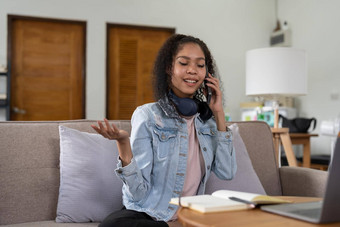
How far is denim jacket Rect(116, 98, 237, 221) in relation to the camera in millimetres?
1560

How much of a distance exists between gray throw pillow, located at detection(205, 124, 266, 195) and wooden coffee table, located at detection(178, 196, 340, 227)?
88 centimetres

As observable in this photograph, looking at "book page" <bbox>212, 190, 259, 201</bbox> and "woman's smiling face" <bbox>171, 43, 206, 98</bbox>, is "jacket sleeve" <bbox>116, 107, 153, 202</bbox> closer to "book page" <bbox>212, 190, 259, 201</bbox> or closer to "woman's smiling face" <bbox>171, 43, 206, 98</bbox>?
"woman's smiling face" <bbox>171, 43, 206, 98</bbox>

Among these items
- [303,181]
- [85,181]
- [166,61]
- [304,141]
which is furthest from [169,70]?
[304,141]

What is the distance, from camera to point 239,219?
959 mm

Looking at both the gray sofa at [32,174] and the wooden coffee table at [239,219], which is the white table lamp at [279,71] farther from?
the wooden coffee table at [239,219]

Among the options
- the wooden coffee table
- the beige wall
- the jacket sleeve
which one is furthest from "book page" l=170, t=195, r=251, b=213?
the beige wall

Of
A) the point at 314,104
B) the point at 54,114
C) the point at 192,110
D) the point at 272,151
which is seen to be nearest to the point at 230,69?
the point at 314,104

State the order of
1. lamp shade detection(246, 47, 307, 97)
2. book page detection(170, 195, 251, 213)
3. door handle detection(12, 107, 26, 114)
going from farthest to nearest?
1. door handle detection(12, 107, 26, 114)
2. lamp shade detection(246, 47, 307, 97)
3. book page detection(170, 195, 251, 213)

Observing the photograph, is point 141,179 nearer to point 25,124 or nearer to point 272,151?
point 25,124

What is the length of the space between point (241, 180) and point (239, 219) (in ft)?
3.37

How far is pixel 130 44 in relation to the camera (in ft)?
17.4

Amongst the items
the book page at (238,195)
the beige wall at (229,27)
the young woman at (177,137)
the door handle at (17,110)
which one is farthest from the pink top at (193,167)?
the door handle at (17,110)

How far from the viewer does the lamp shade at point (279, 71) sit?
2.85 metres

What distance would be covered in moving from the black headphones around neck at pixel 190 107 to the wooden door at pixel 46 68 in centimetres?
355
